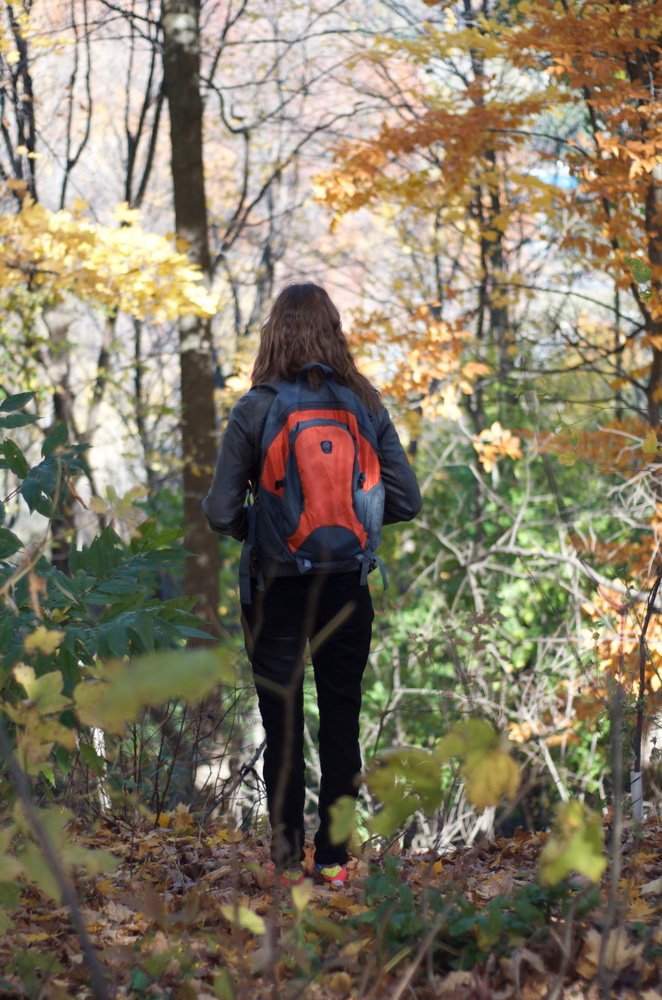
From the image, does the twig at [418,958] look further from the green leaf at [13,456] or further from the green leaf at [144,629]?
the green leaf at [13,456]

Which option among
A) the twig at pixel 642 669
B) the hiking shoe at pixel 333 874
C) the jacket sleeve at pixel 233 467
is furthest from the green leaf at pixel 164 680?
the hiking shoe at pixel 333 874

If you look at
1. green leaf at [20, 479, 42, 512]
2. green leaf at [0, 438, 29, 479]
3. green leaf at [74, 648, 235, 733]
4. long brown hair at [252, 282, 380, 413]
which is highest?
long brown hair at [252, 282, 380, 413]

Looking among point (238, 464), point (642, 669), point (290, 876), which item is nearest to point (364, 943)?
point (290, 876)

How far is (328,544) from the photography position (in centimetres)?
231

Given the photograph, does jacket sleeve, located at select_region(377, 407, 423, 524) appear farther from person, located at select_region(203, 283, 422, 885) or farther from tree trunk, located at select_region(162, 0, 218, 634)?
tree trunk, located at select_region(162, 0, 218, 634)

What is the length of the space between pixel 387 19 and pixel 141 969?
37.3ft

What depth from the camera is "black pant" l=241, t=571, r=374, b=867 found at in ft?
7.98

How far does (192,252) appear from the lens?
23.1 feet

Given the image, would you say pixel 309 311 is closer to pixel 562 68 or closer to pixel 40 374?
pixel 562 68

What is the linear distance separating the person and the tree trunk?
13.7 feet

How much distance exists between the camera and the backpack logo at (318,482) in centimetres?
231

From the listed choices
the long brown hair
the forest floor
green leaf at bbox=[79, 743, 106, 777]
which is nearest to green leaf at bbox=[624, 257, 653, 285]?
the long brown hair

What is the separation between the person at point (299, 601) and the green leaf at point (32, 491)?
20.2 inches

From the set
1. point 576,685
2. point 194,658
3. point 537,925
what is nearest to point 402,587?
point 576,685
